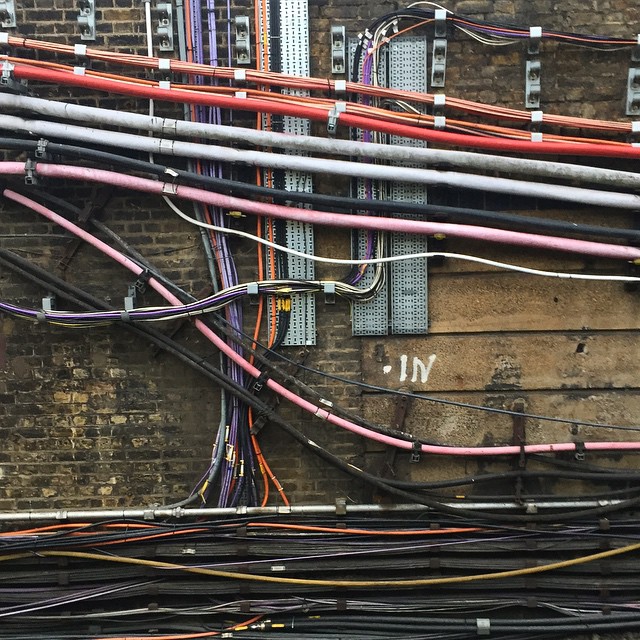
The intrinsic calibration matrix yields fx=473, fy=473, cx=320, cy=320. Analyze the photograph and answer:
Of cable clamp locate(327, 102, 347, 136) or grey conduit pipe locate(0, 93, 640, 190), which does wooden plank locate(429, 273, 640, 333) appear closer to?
grey conduit pipe locate(0, 93, 640, 190)

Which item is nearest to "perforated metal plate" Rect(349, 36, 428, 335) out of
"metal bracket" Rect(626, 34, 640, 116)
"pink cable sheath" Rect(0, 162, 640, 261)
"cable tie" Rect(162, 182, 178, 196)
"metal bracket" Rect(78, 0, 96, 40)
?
"pink cable sheath" Rect(0, 162, 640, 261)

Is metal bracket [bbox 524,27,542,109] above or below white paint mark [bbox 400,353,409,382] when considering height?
above

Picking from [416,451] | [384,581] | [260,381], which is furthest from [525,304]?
[384,581]

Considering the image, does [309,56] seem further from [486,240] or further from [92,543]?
[92,543]

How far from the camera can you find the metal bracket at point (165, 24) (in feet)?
10.2

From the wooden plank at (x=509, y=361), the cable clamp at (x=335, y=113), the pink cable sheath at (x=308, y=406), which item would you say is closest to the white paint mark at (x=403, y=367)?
the wooden plank at (x=509, y=361)

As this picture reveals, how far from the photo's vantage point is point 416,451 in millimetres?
3164

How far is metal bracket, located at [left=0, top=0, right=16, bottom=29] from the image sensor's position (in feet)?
10.3

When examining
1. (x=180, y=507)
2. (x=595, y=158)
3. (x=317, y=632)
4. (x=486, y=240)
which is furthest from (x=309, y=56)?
(x=317, y=632)

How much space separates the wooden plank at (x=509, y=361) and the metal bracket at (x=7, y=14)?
128 inches

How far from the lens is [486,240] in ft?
10.1

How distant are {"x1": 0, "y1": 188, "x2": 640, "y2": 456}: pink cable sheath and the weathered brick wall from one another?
0.13 meters

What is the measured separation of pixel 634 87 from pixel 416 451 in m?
2.84

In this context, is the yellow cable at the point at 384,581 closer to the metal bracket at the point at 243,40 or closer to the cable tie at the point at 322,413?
the cable tie at the point at 322,413
